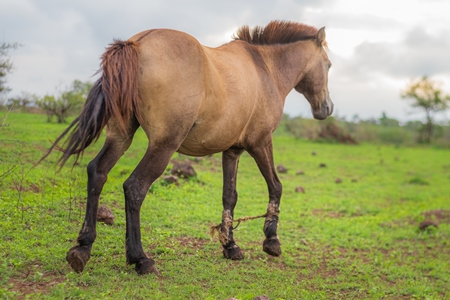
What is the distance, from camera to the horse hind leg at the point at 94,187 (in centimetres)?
437

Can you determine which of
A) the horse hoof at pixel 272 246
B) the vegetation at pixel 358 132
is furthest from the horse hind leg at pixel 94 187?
the vegetation at pixel 358 132

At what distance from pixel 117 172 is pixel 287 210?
364cm

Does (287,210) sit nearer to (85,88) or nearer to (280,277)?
(280,277)

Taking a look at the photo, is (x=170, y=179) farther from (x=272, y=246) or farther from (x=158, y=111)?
(x=158, y=111)

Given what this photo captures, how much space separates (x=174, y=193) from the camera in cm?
884

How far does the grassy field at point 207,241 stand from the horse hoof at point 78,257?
93 millimetres

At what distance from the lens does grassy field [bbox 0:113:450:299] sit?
177 inches

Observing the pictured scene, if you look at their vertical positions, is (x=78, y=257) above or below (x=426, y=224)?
above

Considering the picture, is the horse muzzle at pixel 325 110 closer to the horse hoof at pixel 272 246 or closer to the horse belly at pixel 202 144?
the horse hoof at pixel 272 246

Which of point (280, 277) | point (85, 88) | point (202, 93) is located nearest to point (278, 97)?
point (202, 93)

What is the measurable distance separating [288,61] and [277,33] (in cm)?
42

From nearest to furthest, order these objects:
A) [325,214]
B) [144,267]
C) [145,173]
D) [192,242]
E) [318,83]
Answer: [145,173] → [144,267] → [192,242] → [318,83] → [325,214]

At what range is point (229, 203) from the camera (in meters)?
6.03

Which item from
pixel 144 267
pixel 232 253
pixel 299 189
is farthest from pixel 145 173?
pixel 299 189
